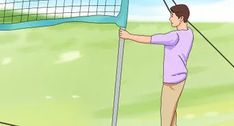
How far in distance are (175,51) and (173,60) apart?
7 cm

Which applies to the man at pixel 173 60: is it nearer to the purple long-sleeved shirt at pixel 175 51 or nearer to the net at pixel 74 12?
the purple long-sleeved shirt at pixel 175 51

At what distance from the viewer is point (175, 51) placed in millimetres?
4129

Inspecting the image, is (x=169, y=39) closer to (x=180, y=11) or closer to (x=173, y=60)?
(x=173, y=60)

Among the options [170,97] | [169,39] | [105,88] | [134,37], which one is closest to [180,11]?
[169,39]

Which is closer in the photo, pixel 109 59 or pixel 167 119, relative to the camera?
pixel 167 119

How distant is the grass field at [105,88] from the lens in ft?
16.4

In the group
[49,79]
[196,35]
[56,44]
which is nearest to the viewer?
[49,79]

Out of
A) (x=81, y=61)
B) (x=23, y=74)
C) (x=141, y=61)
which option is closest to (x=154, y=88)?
(x=141, y=61)

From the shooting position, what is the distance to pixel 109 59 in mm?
5160

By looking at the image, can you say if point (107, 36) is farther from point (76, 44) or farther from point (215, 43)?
point (215, 43)

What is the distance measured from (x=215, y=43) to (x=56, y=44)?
1.42m

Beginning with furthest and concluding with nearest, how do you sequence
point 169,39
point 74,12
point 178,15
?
point 74,12
point 178,15
point 169,39

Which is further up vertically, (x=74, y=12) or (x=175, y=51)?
(x=74, y=12)

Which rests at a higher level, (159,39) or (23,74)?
Result: (159,39)
